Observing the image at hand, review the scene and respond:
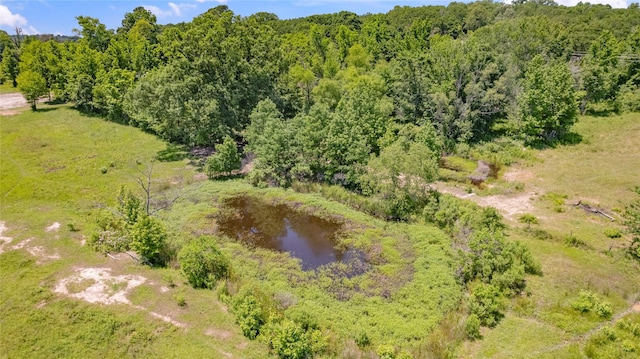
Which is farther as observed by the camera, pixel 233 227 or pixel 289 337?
pixel 233 227

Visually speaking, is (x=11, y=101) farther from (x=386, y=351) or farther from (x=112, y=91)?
(x=386, y=351)

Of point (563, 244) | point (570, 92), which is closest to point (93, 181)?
point (563, 244)

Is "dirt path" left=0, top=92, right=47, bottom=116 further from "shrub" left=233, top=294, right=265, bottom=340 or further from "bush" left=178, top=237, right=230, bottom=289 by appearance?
"shrub" left=233, top=294, right=265, bottom=340

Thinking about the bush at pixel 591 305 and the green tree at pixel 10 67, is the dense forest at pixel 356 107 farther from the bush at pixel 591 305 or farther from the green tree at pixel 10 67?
the green tree at pixel 10 67

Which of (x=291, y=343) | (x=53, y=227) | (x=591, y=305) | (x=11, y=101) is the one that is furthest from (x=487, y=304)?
(x=11, y=101)

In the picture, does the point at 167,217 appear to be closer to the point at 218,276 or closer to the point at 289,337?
the point at 218,276

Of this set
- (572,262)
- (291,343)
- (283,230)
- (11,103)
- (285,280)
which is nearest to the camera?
(291,343)

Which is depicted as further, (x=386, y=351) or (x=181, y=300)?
(x=181, y=300)
